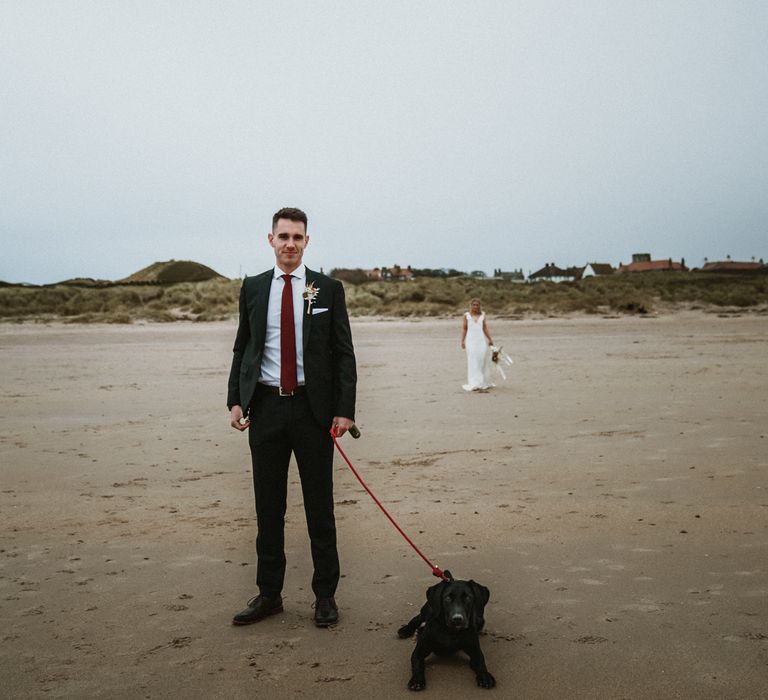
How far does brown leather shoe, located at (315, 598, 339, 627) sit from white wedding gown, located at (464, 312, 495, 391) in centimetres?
1020

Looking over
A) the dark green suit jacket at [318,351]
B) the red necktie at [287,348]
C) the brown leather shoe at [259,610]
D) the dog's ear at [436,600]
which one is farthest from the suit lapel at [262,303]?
the dog's ear at [436,600]

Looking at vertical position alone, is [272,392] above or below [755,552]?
above

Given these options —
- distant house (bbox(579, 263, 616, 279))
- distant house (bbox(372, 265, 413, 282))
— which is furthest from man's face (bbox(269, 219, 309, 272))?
distant house (bbox(579, 263, 616, 279))

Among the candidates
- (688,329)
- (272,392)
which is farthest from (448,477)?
(688,329)

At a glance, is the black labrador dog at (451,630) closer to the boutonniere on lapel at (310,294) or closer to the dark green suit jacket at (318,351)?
the dark green suit jacket at (318,351)

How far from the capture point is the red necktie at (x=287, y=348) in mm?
4070

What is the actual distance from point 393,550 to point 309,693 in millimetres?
2007

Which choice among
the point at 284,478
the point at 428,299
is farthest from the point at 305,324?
A: the point at 428,299

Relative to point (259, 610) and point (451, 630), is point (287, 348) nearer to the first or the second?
point (259, 610)

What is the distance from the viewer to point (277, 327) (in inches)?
163

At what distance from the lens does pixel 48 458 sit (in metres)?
8.50

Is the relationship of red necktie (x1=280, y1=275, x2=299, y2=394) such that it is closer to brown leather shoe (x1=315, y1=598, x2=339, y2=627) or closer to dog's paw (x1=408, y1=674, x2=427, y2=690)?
brown leather shoe (x1=315, y1=598, x2=339, y2=627)

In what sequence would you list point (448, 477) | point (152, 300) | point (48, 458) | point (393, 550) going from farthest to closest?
point (152, 300) → point (48, 458) → point (448, 477) → point (393, 550)

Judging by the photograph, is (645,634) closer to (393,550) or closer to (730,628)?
(730,628)
